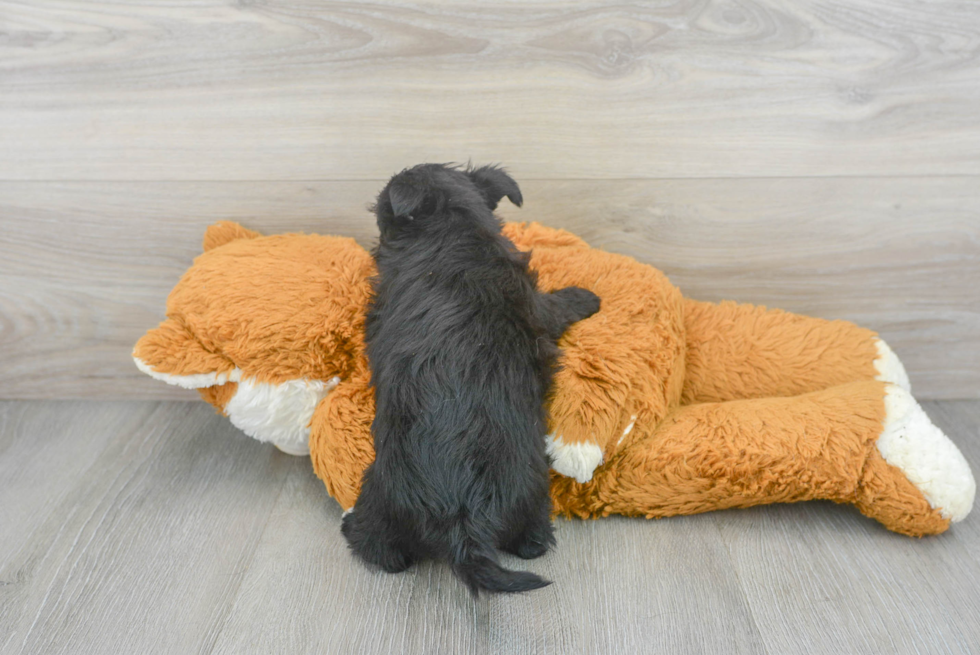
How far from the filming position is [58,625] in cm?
98

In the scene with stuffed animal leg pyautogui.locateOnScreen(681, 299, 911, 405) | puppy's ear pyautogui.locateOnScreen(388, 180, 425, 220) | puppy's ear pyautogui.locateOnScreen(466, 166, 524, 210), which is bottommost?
stuffed animal leg pyautogui.locateOnScreen(681, 299, 911, 405)

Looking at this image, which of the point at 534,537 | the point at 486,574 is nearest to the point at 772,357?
the point at 534,537

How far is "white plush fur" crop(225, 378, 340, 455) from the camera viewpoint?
113cm

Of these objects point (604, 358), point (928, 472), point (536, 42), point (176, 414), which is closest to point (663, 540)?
point (604, 358)

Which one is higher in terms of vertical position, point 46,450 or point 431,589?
point 431,589

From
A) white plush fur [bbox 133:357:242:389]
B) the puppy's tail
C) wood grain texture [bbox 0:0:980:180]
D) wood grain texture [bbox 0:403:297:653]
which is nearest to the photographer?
the puppy's tail

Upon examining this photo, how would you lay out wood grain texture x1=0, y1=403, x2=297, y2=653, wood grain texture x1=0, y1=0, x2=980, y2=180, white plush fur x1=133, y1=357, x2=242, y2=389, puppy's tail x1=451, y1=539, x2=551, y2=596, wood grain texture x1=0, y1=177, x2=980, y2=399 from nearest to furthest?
puppy's tail x1=451, y1=539, x2=551, y2=596
wood grain texture x1=0, y1=403, x2=297, y2=653
white plush fur x1=133, y1=357, x2=242, y2=389
wood grain texture x1=0, y1=0, x2=980, y2=180
wood grain texture x1=0, y1=177, x2=980, y2=399

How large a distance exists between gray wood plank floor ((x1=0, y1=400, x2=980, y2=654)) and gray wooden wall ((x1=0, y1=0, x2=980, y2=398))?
0.49 m

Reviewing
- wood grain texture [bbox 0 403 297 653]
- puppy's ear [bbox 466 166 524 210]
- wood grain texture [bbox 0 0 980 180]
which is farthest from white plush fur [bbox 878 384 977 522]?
wood grain texture [bbox 0 403 297 653]

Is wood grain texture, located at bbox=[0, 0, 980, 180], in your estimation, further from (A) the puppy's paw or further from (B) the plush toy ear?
(A) the puppy's paw

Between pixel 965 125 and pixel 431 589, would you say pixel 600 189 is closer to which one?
pixel 965 125

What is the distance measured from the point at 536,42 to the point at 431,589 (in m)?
0.97

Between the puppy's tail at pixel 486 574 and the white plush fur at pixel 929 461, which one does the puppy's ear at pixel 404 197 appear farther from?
the white plush fur at pixel 929 461

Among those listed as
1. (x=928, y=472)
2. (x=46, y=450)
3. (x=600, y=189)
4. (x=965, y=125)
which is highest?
(x=965, y=125)
